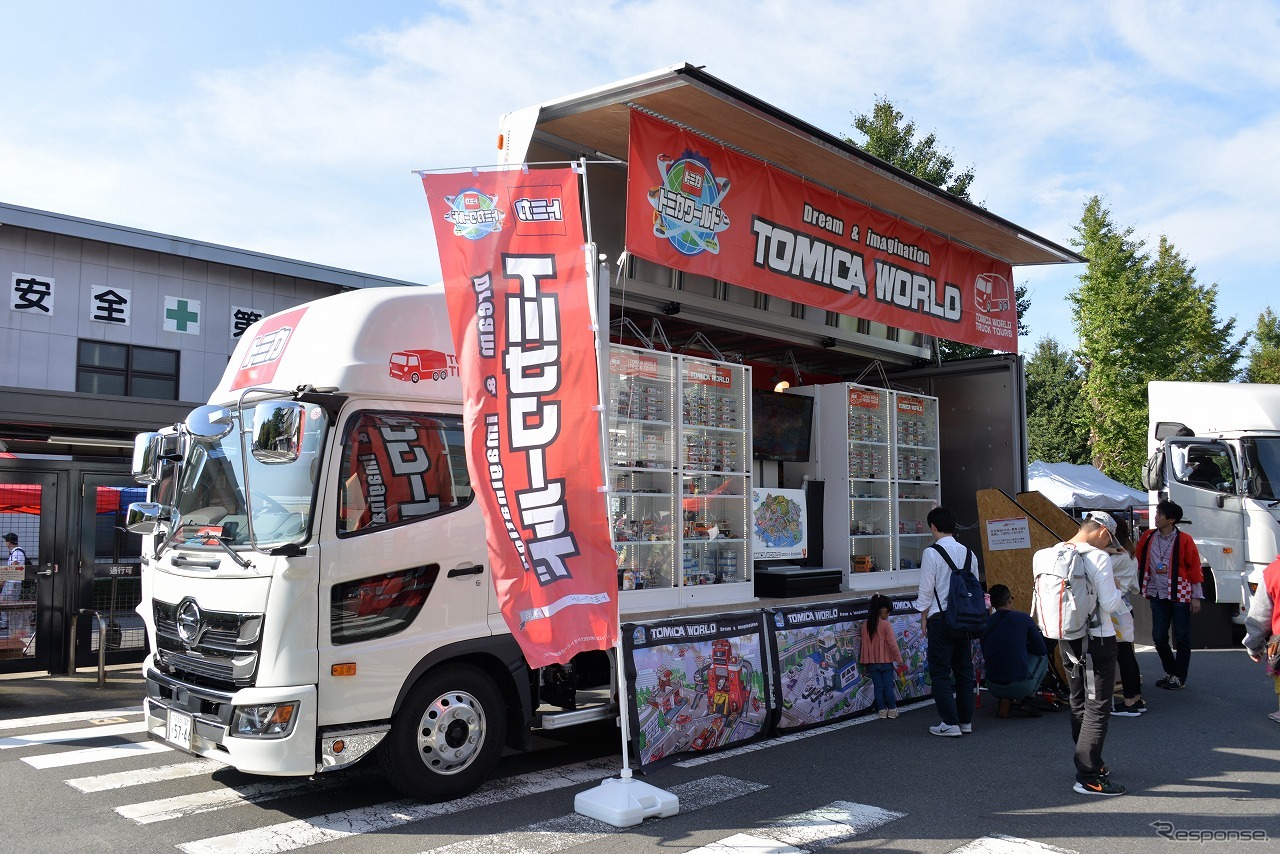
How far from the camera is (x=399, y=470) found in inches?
228

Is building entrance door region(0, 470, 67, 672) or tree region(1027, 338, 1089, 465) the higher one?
tree region(1027, 338, 1089, 465)

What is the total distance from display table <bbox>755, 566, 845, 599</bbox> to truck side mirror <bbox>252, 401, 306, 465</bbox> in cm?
482

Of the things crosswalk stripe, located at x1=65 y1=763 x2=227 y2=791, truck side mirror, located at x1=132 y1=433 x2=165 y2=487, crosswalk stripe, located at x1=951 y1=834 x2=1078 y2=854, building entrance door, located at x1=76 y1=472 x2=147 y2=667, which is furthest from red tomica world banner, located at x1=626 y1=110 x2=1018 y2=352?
building entrance door, located at x1=76 y1=472 x2=147 y2=667

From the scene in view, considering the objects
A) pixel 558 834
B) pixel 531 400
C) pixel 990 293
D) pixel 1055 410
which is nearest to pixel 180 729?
pixel 558 834

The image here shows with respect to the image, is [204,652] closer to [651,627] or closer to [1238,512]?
[651,627]

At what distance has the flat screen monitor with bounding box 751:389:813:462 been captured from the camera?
32.0 feet

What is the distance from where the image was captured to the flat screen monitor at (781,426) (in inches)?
384

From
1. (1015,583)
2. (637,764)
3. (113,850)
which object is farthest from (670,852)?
(1015,583)

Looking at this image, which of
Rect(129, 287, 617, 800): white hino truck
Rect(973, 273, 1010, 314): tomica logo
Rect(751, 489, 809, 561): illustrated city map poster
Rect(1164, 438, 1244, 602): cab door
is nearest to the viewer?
Rect(129, 287, 617, 800): white hino truck

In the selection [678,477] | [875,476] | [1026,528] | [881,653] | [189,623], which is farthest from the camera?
[875,476]

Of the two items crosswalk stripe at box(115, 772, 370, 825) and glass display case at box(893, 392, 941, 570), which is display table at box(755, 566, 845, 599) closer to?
glass display case at box(893, 392, 941, 570)

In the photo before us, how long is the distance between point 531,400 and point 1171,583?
7.47 m

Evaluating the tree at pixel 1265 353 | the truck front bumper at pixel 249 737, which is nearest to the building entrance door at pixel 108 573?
the truck front bumper at pixel 249 737

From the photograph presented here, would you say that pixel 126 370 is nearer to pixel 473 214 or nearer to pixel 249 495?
pixel 249 495
